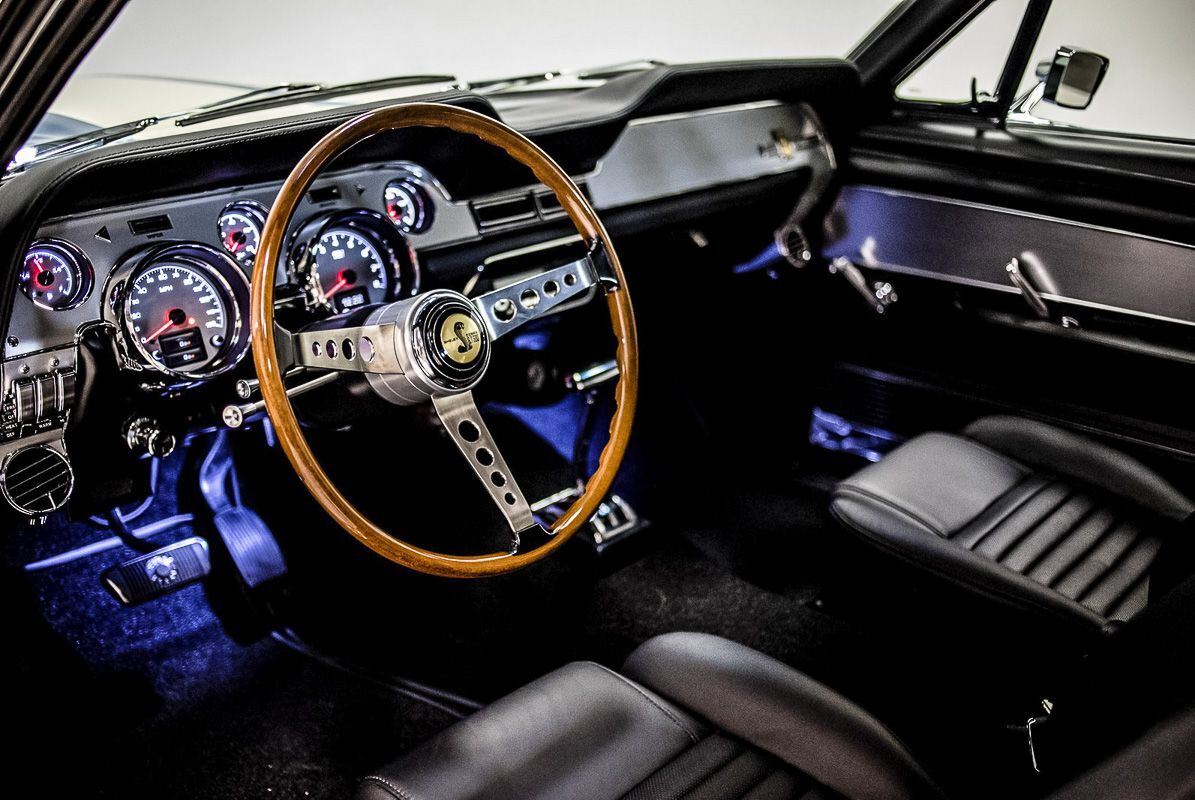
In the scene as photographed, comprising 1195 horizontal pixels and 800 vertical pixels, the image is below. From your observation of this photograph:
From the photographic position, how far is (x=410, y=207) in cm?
188

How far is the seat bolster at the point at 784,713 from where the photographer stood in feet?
3.72

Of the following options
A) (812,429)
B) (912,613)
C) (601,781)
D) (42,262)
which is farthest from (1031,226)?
(42,262)

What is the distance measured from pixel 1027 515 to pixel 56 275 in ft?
5.33

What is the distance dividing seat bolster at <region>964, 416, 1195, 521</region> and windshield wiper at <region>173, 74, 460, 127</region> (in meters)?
1.33

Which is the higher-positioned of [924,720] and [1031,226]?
→ [1031,226]

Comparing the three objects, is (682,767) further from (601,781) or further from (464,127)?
(464,127)

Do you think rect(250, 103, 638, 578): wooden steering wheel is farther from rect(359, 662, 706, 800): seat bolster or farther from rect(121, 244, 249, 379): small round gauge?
rect(121, 244, 249, 379): small round gauge

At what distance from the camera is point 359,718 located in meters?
2.04

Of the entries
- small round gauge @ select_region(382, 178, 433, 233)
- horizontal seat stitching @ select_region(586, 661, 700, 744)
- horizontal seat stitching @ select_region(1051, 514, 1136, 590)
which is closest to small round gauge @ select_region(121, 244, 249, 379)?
small round gauge @ select_region(382, 178, 433, 233)

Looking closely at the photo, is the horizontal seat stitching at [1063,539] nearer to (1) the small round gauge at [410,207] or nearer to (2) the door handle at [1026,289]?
(2) the door handle at [1026,289]

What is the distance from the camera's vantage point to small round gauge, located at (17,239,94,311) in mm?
1402

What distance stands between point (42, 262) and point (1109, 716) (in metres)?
1.45

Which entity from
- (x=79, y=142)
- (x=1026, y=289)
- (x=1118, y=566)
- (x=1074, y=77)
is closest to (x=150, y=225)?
(x=79, y=142)

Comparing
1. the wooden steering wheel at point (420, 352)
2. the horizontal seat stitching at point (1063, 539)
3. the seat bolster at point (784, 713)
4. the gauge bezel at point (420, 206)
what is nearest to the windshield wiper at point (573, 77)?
the gauge bezel at point (420, 206)
